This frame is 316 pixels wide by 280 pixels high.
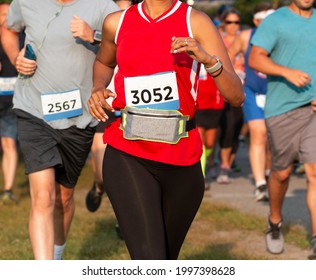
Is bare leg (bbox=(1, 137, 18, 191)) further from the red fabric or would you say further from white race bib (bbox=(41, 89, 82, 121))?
white race bib (bbox=(41, 89, 82, 121))

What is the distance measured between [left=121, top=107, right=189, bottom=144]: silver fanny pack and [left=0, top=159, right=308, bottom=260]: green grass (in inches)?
107

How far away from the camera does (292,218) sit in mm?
9578

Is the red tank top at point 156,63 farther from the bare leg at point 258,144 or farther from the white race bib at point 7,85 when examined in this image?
the white race bib at point 7,85

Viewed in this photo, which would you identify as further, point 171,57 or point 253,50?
point 253,50

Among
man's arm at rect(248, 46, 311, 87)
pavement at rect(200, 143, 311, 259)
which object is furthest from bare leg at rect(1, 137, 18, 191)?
man's arm at rect(248, 46, 311, 87)

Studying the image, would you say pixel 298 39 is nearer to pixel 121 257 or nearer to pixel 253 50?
pixel 253 50

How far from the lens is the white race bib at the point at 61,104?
636 centimetres

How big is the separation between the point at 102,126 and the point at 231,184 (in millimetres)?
4305

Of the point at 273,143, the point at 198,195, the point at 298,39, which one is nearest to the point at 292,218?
the point at 273,143

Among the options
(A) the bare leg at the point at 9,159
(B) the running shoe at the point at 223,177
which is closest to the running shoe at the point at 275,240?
(A) the bare leg at the point at 9,159

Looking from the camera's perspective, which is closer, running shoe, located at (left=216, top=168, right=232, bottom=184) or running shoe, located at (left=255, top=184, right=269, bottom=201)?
running shoe, located at (left=255, top=184, right=269, bottom=201)

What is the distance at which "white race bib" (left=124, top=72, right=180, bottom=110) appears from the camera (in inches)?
195

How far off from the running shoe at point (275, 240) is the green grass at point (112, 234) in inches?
7.1
